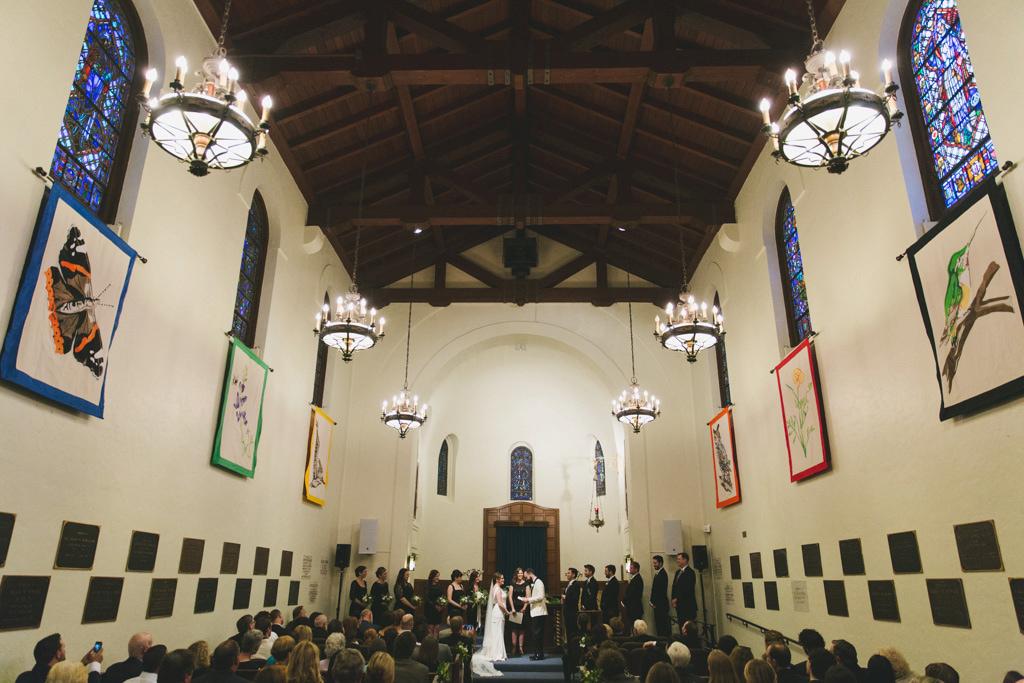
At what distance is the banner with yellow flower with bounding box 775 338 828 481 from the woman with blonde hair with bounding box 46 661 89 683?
658cm

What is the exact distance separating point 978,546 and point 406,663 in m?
4.11

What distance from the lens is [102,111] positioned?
5.96 m

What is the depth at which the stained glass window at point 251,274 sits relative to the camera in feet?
29.1

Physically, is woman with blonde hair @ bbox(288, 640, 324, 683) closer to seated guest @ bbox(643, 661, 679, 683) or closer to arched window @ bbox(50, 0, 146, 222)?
seated guest @ bbox(643, 661, 679, 683)

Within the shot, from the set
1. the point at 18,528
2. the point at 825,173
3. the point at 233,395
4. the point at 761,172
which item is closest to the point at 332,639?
the point at 18,528

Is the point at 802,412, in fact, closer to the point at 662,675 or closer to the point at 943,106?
the point at 943,106

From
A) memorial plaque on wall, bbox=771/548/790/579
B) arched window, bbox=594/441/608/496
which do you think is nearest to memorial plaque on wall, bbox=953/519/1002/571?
memorial plaque on wall, bbox=771/548/790/579

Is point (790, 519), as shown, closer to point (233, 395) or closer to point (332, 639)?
point (332, 639)

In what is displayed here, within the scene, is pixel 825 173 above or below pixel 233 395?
above

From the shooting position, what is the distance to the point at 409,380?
13523 millimetres

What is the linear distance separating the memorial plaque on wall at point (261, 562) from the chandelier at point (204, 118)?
18.5 feet

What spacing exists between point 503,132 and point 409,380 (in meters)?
5.08

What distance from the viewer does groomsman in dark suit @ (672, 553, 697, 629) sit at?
10242 millimetres

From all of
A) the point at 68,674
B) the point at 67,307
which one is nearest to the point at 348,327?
the point at 67,307
